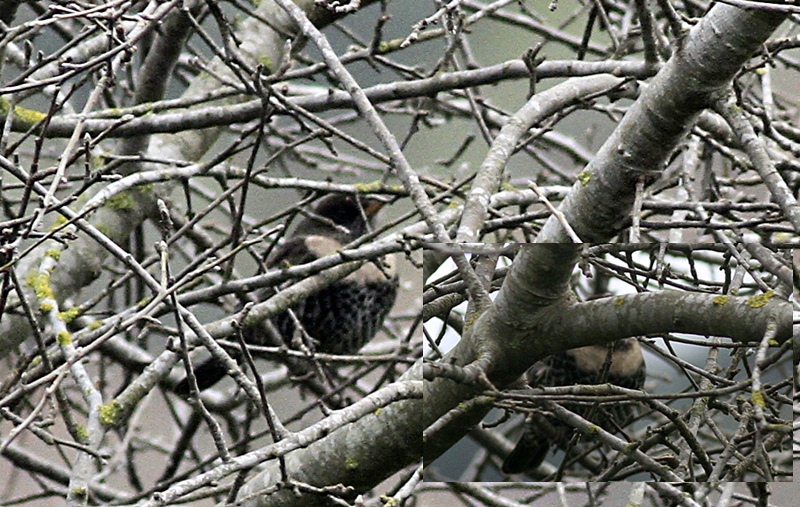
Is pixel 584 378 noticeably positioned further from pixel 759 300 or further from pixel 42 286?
pixel 42 286

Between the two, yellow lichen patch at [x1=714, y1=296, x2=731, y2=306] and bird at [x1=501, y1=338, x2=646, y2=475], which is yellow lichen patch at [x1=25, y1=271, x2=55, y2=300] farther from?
yellow lichen patch at [x1=714, y1=296, x2=731, y2=306]

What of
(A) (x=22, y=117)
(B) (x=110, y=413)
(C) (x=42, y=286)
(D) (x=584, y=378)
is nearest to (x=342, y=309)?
(A) (x=22, y=117)

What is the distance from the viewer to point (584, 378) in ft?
7.73

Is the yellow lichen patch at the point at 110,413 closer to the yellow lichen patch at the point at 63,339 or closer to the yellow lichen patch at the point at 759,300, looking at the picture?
the yellow lichen patch at the point at 63,339

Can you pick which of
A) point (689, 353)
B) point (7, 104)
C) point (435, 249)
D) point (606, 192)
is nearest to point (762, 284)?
point (689, 353)

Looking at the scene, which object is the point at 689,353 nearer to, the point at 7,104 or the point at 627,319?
the point at 627,319

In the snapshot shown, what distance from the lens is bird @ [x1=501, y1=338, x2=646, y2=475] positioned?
226 cm

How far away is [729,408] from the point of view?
212 centimetres

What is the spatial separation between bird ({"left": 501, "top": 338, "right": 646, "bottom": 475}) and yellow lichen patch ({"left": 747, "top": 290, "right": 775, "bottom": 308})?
29 centimetres

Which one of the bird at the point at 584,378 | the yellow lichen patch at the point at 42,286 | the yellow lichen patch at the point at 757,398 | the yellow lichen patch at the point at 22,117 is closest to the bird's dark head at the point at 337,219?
the yellow lichen patch at the point at 22,117

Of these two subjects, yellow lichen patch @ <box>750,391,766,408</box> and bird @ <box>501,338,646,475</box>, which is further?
bird @ <box>501,338,646,475</box>

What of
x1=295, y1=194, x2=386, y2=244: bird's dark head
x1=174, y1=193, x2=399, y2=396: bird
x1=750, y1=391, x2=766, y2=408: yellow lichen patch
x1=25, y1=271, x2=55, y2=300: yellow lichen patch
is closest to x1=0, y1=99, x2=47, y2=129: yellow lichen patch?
x1=25, y1=271, x2=55, y2=300: yellow lichen patch

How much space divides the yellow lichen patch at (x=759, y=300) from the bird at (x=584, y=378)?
295 millimetres

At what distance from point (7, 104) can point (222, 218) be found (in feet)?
18.4
